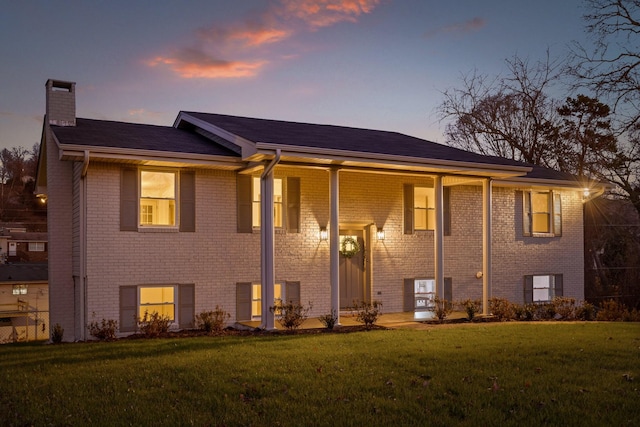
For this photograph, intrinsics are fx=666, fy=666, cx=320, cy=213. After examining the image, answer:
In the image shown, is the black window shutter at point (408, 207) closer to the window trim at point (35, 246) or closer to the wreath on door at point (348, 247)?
the wreath on door at point (348, 247)

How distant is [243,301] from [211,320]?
1351 millimetres

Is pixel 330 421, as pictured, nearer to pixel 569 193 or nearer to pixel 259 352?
pixel 259 352

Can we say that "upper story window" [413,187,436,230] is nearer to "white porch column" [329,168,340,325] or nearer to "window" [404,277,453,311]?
"window" [404,277,453,311]

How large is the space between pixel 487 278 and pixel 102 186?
9.86 meters

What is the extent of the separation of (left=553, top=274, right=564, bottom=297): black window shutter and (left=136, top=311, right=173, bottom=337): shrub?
1250 cm

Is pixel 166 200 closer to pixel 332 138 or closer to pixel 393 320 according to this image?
pixel 332 138

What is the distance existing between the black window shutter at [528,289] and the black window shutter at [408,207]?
457 centimetres

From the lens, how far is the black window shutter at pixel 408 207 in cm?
1823

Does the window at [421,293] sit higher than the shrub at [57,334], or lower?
higher

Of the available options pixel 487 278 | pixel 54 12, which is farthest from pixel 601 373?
pixel 54 12

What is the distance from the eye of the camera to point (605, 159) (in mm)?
28203

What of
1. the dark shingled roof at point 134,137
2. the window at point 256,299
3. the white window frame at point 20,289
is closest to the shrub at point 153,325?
the window at point 256,299

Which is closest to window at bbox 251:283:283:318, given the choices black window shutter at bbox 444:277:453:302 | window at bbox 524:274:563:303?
black window shutter at bbox 444:277:453:302

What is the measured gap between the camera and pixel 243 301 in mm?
15703
